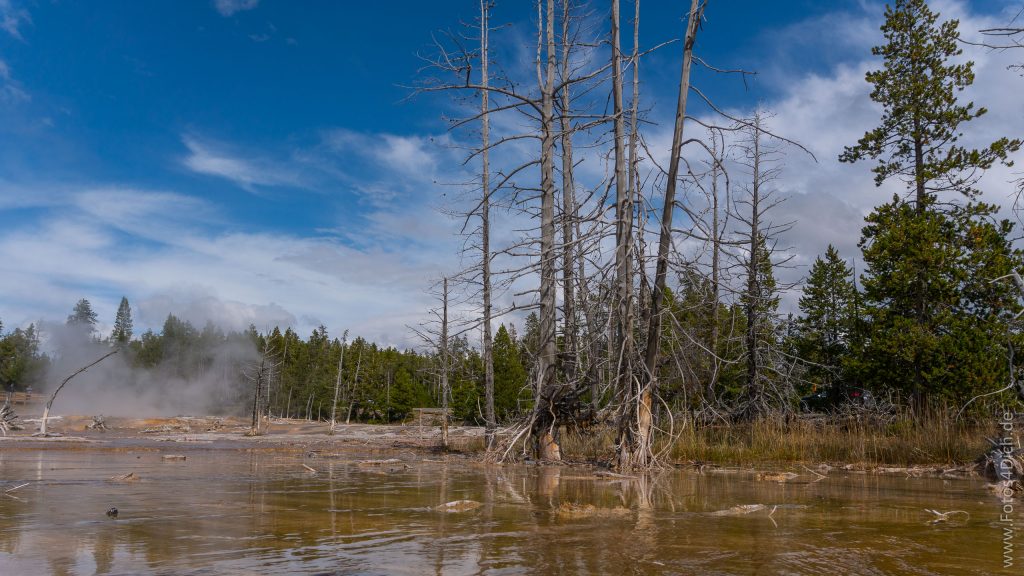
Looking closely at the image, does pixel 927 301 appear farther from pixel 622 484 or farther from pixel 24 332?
pixel 24 332

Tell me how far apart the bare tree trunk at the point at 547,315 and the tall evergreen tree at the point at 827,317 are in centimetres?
2088

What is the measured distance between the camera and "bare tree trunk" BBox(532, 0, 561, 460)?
36.0ft

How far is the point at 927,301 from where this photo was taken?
73.5 ft

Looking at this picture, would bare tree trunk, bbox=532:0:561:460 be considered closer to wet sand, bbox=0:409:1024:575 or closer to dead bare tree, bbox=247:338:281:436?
wet sand, bbox=0:409:1024:575

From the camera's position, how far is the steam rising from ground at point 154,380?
68312 millimetres

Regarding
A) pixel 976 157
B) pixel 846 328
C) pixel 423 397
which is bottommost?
pixel 423 397

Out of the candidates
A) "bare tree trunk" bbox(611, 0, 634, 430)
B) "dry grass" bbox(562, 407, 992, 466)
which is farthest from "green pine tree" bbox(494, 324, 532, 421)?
"bare tree trunk" bbox(611, 0, 634, 430)

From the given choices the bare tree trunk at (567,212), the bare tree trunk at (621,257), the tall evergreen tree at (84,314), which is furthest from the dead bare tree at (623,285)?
the tall evergreen tree at (84,314)

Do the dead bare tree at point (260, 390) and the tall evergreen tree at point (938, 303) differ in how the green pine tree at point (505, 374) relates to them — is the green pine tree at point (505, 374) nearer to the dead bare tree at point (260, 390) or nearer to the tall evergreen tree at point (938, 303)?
the dead bare tree at point (260, 390)

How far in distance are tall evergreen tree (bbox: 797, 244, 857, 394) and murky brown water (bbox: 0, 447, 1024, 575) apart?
2347 cm

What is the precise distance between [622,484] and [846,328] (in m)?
28.2

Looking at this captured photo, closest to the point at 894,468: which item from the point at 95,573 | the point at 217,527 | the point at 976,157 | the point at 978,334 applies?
the point at 217,527

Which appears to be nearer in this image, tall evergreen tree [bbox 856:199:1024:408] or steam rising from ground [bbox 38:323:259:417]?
tall evergreen tree [bbox 856:199:1024:408]

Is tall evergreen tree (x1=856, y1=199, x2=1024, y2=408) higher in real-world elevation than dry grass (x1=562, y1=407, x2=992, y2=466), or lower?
higher
